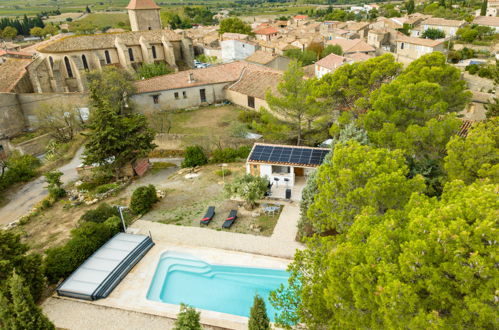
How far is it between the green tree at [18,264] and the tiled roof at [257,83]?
27829 millimetres

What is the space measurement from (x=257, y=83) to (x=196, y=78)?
8.42 meters

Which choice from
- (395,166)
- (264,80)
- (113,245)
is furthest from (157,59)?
(395,166)

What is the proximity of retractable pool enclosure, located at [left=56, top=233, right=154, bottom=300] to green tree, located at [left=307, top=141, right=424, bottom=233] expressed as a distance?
30.1ft

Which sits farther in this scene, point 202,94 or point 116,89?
point 202,94

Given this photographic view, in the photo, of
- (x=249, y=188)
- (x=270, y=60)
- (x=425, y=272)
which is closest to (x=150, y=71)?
(x=270, y=60)

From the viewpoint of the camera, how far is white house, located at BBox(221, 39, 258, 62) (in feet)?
202

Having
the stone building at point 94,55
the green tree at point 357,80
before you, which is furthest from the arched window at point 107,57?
the green tree at point 357,80

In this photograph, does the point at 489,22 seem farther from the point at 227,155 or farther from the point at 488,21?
the point at 227,155

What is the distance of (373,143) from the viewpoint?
769 inches

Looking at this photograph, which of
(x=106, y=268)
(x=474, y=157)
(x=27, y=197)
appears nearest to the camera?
(x=474, y=157)

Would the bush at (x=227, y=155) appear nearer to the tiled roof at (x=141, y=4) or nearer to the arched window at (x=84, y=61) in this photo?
the arched window at (x=84, y=61)

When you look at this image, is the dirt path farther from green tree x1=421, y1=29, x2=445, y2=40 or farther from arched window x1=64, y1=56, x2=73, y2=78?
green tree x1=421, y1=29, x2=445, y2=40

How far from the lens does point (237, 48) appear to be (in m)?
61.8

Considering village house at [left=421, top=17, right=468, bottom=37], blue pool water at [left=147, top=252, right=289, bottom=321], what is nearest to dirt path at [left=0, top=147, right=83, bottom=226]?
blue pool water at [left=147, top=252, right=289, bottom=321]
